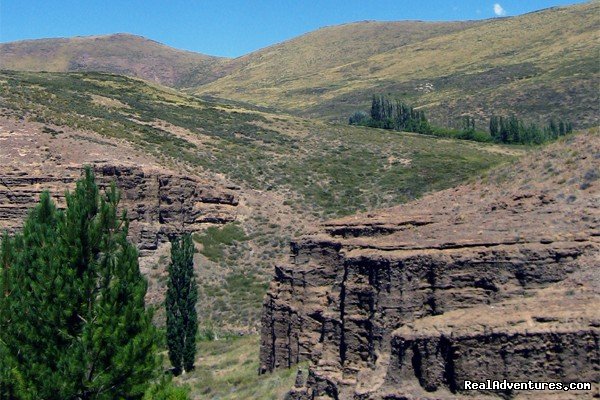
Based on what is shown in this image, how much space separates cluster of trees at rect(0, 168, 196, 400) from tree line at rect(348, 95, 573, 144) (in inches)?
2406

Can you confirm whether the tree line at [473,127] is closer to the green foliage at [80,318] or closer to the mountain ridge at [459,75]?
the mountain ridge at [459,75]

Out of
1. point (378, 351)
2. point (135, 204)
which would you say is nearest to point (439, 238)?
point (378, 351)

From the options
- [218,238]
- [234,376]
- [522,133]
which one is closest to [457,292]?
[234,376]

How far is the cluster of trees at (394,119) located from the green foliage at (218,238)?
140 feet

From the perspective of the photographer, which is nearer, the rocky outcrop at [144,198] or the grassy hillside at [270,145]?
the rocky outcrop at [144,198]

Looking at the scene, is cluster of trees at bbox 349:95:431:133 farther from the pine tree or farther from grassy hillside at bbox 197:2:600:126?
the pine tree

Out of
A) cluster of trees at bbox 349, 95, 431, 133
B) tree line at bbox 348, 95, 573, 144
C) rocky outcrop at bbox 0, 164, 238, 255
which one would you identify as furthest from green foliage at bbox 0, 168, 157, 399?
cluster of trees at bbox 349, 95, 431, 133

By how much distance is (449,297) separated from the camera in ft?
56.2

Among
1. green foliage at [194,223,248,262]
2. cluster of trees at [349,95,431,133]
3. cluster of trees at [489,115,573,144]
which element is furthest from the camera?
cluster of trees at [349,95,431,133]

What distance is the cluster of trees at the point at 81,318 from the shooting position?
55.9 feet

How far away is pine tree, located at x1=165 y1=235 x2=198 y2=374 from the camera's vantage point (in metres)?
32.8

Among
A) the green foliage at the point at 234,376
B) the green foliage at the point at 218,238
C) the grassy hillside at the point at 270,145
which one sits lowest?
the green foliage at the point at 234,376

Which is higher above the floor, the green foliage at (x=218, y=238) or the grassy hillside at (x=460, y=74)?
the grassy hillside at (x=460, y=74)

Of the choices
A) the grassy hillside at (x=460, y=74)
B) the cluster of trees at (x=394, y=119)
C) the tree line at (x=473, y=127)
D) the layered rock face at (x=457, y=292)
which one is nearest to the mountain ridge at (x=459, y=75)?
the grassy hillside at (x=460, y=74)
